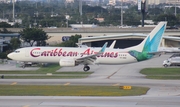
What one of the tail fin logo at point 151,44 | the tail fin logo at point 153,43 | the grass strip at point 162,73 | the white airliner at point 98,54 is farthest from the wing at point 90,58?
the grass strip at point 162,73

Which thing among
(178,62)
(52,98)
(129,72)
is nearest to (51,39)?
(178,62)

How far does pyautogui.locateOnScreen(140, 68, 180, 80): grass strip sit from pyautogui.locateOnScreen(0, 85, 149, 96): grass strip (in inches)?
415

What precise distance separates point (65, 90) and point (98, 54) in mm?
19367

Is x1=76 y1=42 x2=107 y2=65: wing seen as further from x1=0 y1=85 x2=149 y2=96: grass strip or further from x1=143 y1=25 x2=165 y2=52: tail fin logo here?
x1=0 y1=85 x2=149 y2=96: grass strip

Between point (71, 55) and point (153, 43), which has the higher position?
point (153, 43)

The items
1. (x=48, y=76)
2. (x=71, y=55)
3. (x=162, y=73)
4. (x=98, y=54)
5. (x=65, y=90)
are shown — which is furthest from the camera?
(x=71, y=55)

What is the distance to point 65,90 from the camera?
47.7 meters

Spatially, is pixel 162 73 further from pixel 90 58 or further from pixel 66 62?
pixel 66 62

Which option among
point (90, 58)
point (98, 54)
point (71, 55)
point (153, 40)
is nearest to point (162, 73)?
point (153, 40)

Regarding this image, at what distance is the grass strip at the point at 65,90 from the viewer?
45000mm

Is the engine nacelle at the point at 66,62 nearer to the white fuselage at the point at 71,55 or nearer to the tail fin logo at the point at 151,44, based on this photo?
the white fuselage at the point at 71,55

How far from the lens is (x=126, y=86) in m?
49.3

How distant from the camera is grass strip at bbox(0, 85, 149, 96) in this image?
45.0m

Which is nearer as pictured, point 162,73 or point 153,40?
point 162,73
